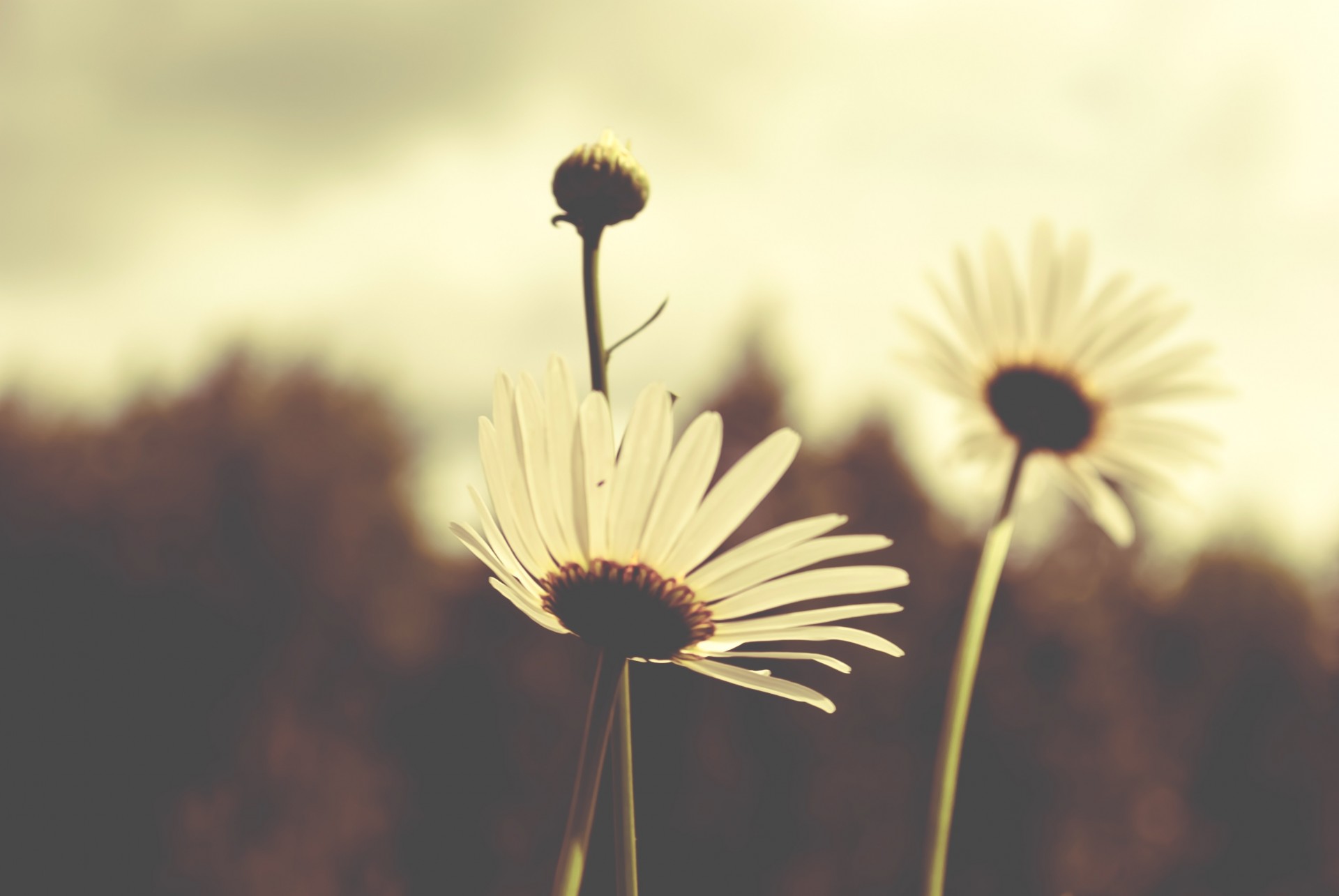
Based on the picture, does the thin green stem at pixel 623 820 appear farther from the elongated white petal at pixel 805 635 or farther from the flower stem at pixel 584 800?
the elongated white petal at pixel 805 635

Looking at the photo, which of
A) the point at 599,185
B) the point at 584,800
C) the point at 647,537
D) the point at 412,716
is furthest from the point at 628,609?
the point at 412,716

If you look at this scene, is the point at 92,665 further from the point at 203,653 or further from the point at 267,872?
the point at 267,872

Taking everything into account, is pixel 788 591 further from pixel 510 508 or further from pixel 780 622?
pixel 510 508

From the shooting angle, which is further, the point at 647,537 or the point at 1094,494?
the point at 1094,494

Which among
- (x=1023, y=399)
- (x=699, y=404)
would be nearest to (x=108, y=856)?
(x=699, y=404)

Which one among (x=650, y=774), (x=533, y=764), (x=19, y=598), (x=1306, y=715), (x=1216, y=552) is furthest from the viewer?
(x=1216, y=552)

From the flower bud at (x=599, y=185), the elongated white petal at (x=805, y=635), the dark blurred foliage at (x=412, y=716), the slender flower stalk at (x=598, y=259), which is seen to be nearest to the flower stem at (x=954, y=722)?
the elongated white petal at (x=805, y=635)
